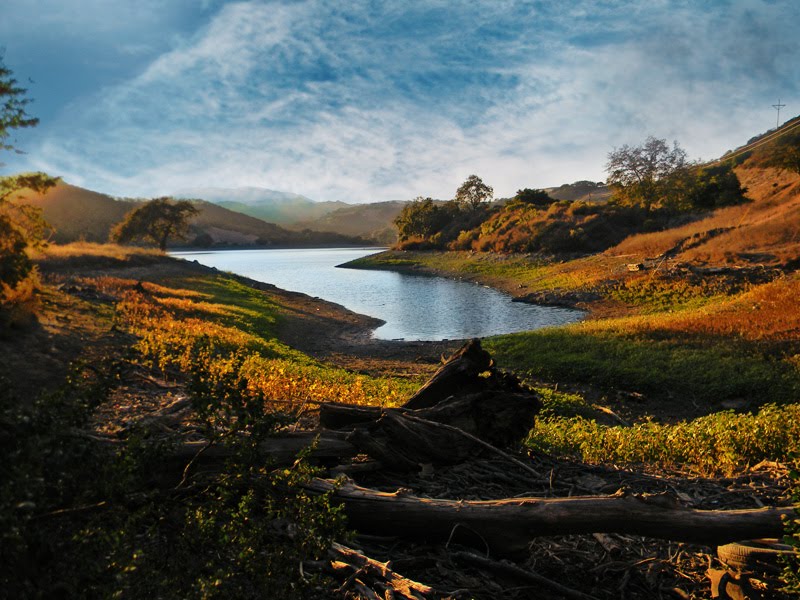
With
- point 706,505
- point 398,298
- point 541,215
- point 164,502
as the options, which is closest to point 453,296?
point 398,298

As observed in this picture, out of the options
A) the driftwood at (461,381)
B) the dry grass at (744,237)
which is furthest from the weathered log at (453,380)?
the dry grass at (744,237)

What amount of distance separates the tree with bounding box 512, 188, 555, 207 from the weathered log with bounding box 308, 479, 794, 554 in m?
95.4

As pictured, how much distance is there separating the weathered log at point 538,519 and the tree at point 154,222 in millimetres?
76440

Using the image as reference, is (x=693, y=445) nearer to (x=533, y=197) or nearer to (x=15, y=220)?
(x=15, y=220)

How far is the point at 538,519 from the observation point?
4.55 metres

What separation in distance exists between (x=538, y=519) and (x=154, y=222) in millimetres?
80706

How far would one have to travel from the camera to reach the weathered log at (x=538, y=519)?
441cm

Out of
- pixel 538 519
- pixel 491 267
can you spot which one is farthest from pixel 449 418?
pixel 491 267

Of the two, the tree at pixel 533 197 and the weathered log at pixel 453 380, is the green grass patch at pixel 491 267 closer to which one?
the tree at pixel 533 197

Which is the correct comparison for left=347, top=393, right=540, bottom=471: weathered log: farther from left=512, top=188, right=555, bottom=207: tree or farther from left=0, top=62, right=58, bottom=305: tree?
left=512, top=188, right=555, bottom=207: tree

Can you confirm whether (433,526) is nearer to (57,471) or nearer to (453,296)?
(57,471)

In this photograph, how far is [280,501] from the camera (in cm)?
396

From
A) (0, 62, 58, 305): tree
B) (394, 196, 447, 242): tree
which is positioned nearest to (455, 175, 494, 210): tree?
(394, 196, 447, 242): tree

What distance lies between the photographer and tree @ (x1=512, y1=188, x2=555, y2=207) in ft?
316
